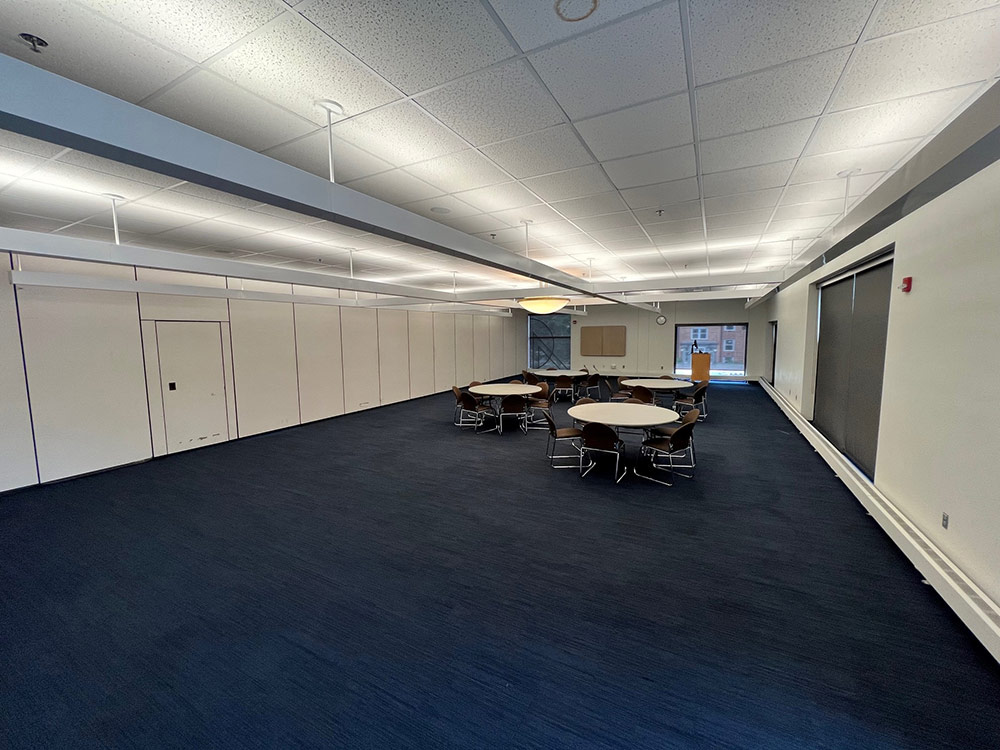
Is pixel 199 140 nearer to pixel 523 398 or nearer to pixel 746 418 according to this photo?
pixel 523 398

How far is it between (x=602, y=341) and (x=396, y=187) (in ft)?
41.0

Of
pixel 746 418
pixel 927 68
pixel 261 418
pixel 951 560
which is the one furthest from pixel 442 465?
pixel 746 418

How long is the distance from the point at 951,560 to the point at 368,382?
952cm

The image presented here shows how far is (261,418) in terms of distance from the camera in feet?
24.2

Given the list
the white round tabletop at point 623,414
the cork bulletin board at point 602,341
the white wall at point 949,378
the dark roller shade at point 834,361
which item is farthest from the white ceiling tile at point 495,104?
the cork bulletin board at point 602,341

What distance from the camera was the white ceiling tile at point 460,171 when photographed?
9.12 ft

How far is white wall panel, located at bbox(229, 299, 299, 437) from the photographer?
6984 millimetres

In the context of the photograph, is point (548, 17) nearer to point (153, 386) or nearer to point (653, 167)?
point (653, 167)

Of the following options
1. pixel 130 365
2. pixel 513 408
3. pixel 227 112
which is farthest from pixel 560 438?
pixel 130 365

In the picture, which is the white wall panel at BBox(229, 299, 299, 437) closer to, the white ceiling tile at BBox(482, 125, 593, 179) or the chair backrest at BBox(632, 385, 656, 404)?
the white ceiling tile at BBox(482, 125, 593, 179)

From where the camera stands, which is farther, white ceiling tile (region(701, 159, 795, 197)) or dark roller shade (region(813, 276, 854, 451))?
dark roller shade (region(813, 276, 854, 451))

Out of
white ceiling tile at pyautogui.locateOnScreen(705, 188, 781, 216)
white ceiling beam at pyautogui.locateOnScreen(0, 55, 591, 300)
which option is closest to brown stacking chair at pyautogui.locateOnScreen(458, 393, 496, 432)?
white ceiling tile at pyautogui.locateOnScreen(705, 188, 781, 216)

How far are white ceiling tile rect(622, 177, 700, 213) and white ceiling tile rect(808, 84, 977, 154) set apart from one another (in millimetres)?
850

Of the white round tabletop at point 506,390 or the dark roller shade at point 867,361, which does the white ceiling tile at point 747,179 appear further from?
the white round tabletop at point 506,390
